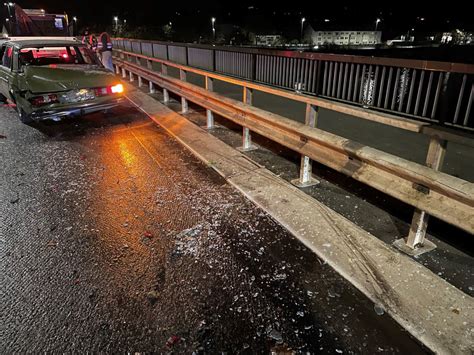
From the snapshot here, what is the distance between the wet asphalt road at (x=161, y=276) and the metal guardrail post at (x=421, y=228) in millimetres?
900

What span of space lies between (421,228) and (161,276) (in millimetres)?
2485

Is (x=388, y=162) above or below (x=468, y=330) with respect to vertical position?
above

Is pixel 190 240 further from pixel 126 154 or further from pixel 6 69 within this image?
pixel 6 69

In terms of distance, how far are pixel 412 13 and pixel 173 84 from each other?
6069 inches

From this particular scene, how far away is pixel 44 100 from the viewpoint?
7402 mm

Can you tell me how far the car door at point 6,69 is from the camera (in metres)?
8.48

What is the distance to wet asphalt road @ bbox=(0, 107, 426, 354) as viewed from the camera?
2584 mm

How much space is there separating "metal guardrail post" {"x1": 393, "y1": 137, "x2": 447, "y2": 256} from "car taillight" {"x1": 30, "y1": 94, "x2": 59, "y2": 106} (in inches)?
273

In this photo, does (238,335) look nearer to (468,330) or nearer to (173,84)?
(468,330)

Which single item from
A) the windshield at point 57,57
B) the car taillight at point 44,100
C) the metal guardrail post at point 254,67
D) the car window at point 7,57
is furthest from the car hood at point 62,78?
the metal guardrail post at point 254,67

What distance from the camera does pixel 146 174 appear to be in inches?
219

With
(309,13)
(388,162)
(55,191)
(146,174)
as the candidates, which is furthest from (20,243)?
(309,13)

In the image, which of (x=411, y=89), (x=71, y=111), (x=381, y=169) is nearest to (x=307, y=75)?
(x=411, y=89)

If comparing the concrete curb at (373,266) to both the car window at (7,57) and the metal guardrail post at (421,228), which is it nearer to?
the metal guardrail post at (421,228)
